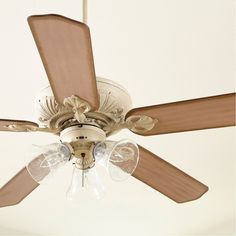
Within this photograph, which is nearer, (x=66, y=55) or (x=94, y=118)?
(x=66, y=55)

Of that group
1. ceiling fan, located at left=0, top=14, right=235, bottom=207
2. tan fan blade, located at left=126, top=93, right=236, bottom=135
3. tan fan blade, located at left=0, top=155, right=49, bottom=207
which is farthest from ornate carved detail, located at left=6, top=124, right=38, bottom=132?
tan fan blade, located at left=126, top=93, right=236, bottom=135

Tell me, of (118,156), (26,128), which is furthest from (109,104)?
(26,128)

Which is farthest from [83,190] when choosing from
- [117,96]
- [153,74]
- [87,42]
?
[153,74]

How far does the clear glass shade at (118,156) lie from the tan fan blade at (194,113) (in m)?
0.08

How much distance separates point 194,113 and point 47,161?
38 cm

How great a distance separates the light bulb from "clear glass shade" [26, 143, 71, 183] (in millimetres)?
79

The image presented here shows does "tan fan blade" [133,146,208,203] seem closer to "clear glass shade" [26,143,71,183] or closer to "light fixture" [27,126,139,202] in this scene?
"light fixture" [27,126,139,202]

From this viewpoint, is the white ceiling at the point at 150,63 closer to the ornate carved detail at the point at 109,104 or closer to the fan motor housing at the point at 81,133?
the fan motor housing at the point at 81,133

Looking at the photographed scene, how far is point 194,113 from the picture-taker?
869 millimetres

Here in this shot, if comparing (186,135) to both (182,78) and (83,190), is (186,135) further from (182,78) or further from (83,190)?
(83,190)

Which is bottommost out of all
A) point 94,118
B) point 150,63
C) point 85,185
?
point 85,185

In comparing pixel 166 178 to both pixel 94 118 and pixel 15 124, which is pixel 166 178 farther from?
pixel 15 124

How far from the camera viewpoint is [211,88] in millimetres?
1482

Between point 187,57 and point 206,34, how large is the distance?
0.37 feet
